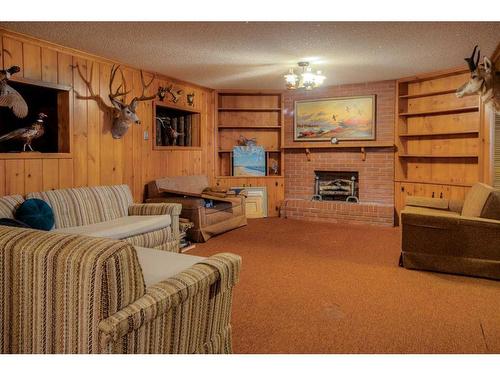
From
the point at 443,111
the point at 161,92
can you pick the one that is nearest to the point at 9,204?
the point at 161,92

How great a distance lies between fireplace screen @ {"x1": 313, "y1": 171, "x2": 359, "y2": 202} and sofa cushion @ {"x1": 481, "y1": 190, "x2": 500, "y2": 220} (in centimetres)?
318

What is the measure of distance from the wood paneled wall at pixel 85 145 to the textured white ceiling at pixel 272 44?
0.63ft

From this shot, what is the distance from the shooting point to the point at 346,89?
6.60m

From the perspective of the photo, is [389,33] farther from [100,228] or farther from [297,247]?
[100,228]

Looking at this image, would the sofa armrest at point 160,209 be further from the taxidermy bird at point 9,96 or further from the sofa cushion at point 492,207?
the sofa cushion at point 492,207

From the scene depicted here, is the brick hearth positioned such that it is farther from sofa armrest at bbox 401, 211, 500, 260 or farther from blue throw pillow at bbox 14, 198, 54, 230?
blue throw pillow at bbox 14, 198, 54, 230

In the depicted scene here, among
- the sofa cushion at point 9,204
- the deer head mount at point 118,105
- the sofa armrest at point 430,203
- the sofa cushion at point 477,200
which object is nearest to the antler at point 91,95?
the deer head mount at point 118,105

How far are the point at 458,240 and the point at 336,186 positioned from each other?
3426mm

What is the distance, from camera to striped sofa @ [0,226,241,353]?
1488mm

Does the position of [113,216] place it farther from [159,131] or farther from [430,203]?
[430,203]

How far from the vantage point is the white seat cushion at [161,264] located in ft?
6.86

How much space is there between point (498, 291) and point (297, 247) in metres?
2.09

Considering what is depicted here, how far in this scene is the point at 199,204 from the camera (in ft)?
16.6

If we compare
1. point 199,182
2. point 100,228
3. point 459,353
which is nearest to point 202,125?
point 199,182
